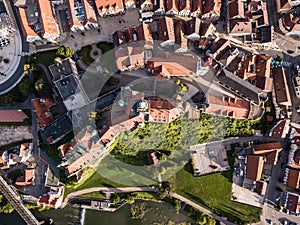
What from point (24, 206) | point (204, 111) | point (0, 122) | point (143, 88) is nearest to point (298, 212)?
point (204, 111)

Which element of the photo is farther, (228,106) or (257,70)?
(257,70)

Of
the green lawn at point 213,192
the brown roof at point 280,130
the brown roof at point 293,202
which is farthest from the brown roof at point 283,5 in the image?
the brown roof at point 293,202

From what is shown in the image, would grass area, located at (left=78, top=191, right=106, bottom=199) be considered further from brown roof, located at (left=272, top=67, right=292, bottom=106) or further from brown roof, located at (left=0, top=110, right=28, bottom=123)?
brown roof, located at (left=272, top=67, right=292, bottom=106)

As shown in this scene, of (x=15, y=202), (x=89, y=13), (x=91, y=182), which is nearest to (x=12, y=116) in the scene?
(x=15, y=202)

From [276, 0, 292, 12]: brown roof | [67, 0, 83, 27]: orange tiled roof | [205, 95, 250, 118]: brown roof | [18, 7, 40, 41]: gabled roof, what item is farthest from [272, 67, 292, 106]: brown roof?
[18, 7, 40, 41]: gabled roof

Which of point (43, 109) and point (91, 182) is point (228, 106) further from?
point (43, 109)

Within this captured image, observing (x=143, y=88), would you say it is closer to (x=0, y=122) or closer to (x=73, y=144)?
(x=73, y=144)
